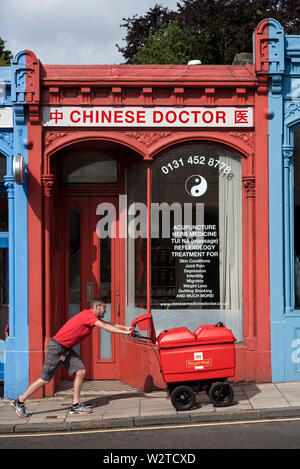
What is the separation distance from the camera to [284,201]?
9984 mm

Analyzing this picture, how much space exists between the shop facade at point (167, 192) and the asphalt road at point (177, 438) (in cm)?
205

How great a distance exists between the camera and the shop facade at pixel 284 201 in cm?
976

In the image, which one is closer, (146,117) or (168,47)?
(146,117)

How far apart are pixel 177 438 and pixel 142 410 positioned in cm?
130

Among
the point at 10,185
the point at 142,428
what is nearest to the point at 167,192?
the point at 10,185

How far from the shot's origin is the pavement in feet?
26.0

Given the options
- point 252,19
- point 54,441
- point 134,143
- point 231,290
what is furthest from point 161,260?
point 252,19

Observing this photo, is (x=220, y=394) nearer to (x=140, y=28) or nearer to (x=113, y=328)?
(x=113, y=328)

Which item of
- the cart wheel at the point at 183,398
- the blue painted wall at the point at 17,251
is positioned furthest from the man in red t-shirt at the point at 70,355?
the blue painted wall at the point at 17,251

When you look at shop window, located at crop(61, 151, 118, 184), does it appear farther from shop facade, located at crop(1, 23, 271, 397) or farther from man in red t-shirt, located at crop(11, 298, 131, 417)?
man in red t-shirt, located at crop(11, 298, 131, 417)

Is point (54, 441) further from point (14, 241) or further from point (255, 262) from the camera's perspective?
point (255, 262)

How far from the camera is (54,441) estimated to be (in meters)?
7.32

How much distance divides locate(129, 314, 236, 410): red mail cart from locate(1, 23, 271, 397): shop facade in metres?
1.39

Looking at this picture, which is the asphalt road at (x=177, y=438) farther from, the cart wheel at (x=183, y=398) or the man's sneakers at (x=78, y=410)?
the man's sneakers at (x=78, y=410)
